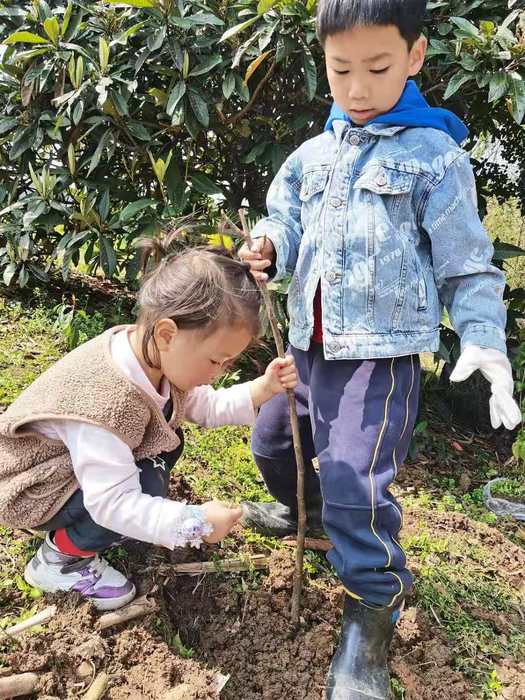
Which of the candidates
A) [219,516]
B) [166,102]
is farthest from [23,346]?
[219,516]

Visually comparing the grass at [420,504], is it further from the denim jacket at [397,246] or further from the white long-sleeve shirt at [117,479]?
the denim jacket at [397,246]

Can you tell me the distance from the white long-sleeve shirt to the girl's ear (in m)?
0.12

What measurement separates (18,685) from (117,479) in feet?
1.76

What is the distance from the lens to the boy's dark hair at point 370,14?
1521 mm

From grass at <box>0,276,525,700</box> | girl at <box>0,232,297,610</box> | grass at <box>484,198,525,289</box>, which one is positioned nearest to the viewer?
girl at <box>0,232,297,610</box>

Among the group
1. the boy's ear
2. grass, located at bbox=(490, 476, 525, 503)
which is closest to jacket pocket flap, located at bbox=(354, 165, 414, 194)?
the boy's ear

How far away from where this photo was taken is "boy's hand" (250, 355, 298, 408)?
1.81 meters

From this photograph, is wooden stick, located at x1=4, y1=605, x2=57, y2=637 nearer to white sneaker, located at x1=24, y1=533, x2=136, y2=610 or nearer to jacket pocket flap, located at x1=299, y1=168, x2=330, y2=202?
white sneaker, located at x1=24, y1=533, x2=136, y2=610

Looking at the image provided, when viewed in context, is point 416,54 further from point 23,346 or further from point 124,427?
point 23,346

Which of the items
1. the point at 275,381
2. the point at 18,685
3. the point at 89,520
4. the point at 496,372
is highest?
the point at 496,372

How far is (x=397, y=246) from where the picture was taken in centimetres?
170

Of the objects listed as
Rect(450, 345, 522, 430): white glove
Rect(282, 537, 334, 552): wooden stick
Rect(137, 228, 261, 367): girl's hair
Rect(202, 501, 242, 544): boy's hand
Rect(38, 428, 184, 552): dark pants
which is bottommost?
Rect(282, 537, 334, 552): wooden stick

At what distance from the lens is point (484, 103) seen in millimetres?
2748

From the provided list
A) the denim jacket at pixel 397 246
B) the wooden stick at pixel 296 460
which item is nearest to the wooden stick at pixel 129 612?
the wooden stick at pixel 296 460
